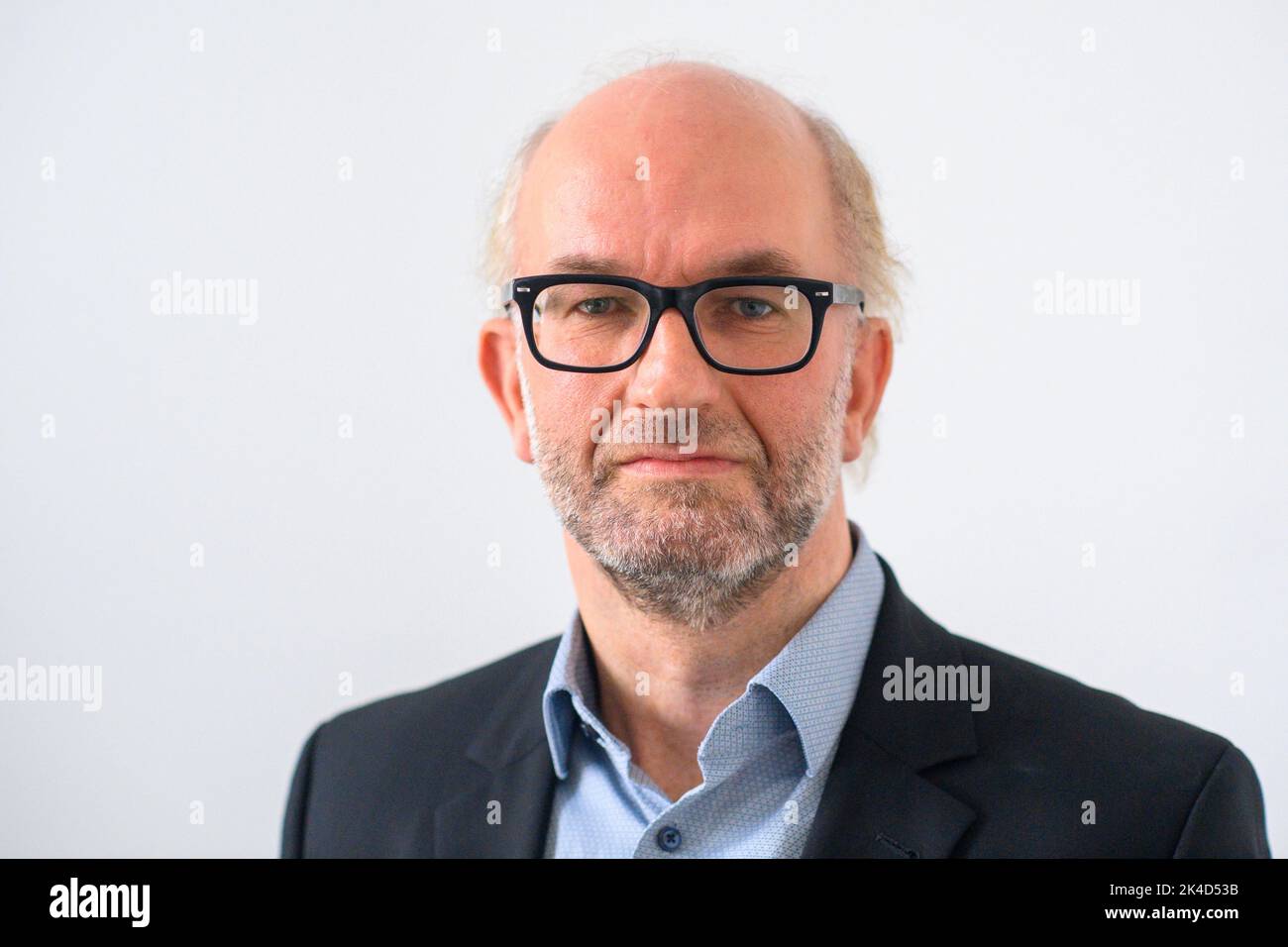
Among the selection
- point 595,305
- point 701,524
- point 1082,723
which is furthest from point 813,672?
point 595,305

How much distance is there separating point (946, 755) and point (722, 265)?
83cm

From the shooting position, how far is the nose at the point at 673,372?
1.83m

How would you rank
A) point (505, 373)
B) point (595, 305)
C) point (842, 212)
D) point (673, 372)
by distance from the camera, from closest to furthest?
point (673, 372), point (595, 305), point (842, 212), point (505, 373)

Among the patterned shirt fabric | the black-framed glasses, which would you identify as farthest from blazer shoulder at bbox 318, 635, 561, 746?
the black-framed glasses

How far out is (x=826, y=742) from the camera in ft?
6.39

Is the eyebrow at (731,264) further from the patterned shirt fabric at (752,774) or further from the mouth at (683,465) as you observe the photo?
the patterned shirt fabric at (752,774)

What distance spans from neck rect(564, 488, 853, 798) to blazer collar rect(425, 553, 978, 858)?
142 millimetres

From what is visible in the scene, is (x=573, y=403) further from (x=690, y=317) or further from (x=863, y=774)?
(x=863, y=774)

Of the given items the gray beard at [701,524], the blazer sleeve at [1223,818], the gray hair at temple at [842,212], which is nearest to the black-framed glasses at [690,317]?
the gray beard at [701,524]

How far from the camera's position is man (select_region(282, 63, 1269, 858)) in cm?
186

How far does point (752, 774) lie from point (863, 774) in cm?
18

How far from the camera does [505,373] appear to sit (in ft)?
7.47
